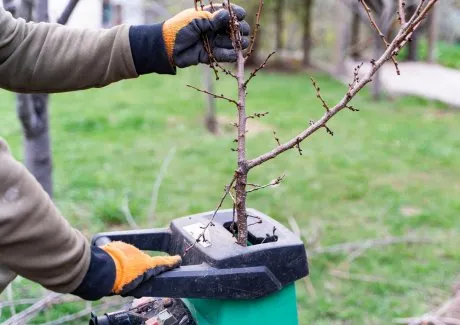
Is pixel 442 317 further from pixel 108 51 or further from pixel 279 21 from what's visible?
pixel 279 21

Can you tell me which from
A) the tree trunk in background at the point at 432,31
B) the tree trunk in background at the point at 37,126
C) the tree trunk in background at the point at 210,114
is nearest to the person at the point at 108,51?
the tree trunk in background at the point at 37,126

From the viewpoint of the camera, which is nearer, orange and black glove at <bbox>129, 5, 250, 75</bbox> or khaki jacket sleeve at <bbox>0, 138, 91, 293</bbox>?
khaki jacket sleeve at <bbox>0, 138, 91, 293</bbox>

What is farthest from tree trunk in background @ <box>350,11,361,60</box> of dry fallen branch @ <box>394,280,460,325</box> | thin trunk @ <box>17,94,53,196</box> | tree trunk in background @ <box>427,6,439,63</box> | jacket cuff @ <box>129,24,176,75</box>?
jacket cuff @ <box>129,24,176,75</box>

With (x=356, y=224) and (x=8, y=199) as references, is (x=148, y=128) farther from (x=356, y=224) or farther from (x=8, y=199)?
(x=8, y=199)

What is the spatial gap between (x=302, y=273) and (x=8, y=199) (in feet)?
2.47

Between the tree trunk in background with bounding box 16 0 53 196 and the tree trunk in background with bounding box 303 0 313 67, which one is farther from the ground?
the tree trunk in background with bounding box 16 0 53 196

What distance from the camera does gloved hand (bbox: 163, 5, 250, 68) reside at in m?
1.84

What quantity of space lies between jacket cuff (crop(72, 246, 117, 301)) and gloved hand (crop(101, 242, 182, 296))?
2 centimetres

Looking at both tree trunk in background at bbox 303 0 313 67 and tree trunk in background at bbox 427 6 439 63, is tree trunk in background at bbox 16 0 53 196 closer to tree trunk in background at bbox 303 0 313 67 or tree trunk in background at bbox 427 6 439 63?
tree trunk in background at bbox 427 6 439 63

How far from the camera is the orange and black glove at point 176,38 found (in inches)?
72.4

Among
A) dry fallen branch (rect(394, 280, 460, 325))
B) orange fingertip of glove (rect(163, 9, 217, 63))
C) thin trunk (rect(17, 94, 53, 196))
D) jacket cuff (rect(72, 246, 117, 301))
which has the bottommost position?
dry fallen branch (rect(394, 280, 460, 325))

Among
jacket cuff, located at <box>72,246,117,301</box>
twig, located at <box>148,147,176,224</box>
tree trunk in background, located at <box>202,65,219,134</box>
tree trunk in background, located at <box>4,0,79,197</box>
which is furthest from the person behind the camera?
Answer: tree trunk in background, located at <box>202,65,219,134</box>

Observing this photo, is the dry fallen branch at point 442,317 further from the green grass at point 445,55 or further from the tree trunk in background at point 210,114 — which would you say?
the green grass at point 445,55

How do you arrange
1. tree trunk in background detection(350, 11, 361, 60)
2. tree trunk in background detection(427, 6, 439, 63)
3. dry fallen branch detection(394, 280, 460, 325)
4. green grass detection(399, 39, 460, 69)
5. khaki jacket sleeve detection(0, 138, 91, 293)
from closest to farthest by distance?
khaki jacket sleeve detection(0, 138, 91, 293)
dry fallen branch detection(394, 280, 460, 325)
tree trunk in background detection(427, 6, 439, 63)
green grass detection(399, 39, 460, 69)
tree trunk in background detection(350, 11, 361, 60)
